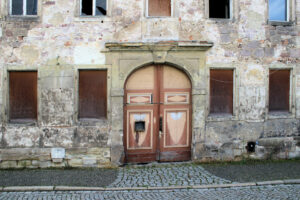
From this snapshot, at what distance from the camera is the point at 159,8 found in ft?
23.5

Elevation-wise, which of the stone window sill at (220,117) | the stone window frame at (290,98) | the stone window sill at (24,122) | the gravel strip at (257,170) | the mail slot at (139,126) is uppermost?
the stone window frame at (290,98)

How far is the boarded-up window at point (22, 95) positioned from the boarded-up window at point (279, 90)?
257 inches

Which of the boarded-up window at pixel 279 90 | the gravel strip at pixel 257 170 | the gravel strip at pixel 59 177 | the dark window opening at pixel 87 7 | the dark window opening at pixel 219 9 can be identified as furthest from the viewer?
the boarded-up window at pixel 279 90

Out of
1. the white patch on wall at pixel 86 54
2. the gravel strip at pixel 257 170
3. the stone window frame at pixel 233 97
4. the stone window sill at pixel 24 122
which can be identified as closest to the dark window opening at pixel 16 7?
the white patch on wall at pixel 86 54

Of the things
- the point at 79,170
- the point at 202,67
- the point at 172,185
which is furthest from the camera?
the point at 202,67

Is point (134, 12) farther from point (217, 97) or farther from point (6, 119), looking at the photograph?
point (6, 119)

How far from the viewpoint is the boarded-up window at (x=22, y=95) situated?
22.6 feet

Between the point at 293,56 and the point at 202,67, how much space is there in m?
2.73

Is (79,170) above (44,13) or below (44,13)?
below

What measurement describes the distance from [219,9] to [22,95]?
5796 mm

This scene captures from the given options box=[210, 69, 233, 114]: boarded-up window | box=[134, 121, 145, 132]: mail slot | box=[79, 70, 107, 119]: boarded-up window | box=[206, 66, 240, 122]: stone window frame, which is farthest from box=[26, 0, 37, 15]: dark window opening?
Result: box=[210, 69, 233, 114]: boarded-up window

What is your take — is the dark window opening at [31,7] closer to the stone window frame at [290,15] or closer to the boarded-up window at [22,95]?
the boarded-up window at [22,95]

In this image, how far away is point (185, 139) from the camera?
24.1ft

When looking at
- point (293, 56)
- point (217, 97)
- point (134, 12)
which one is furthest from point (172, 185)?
point (293, 56)
